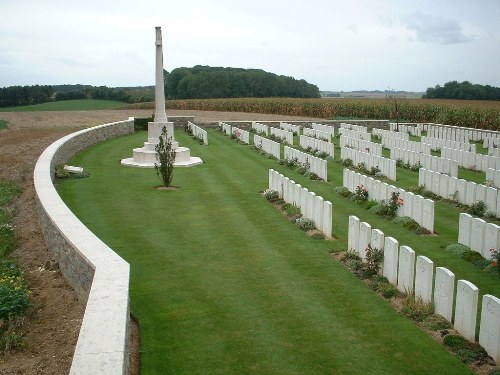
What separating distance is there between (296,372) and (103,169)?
46.8 ft

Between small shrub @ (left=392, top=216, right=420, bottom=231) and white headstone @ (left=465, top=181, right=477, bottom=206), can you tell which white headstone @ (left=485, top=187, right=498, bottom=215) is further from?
small shrub @ (left=392, top=216, right=420, bottom=231)

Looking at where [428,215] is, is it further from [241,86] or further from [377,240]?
[241,86]

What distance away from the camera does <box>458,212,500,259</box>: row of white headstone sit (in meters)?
8.47

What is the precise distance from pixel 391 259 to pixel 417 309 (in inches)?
41.5

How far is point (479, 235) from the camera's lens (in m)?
8.86

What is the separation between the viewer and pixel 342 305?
6.96 meters

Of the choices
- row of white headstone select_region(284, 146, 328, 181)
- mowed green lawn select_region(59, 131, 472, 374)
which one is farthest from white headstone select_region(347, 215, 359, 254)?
row of white headstone select_region(284, 146, 328, 181)

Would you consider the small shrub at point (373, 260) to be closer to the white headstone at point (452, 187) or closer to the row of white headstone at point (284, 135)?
the white headstone at point (452, 187)

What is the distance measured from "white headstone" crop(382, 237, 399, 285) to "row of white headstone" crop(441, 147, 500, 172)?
1067 centimetres

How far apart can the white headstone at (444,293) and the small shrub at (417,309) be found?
102 millimetres

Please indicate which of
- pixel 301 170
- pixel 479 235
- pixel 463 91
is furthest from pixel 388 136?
pixel 463 91

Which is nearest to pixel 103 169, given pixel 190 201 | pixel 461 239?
pixel 190 201

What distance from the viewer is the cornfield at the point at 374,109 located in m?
33.5

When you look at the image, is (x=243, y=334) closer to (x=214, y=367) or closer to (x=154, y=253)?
(x=214, y=367)
